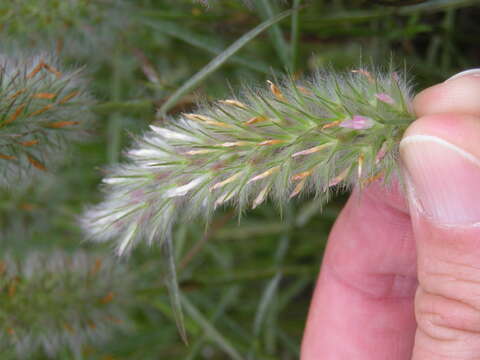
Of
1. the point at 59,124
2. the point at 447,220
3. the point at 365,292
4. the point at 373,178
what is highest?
the point at 59,124

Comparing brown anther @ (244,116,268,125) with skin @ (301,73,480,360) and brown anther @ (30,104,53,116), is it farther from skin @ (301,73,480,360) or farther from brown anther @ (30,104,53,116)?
brown anther @ (30,104,53,116)

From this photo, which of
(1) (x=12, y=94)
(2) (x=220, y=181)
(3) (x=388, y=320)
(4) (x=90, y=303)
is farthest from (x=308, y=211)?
(1) (x=12, y=94)

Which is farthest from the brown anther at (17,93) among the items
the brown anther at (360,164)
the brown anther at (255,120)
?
the brown anther at (360,164)

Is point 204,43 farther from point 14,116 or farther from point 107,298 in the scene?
point 107,298

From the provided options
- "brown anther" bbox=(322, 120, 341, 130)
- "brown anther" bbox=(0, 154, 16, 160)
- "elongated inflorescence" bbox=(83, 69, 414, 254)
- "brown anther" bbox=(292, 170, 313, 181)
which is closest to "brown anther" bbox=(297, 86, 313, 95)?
"elongated inflorescence" bbox=(83, 69, 414, 254)

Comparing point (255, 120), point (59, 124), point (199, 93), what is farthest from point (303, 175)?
point (59, 124)

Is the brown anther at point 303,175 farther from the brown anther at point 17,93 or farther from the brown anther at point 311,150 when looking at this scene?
the brown anther at point 17,93
